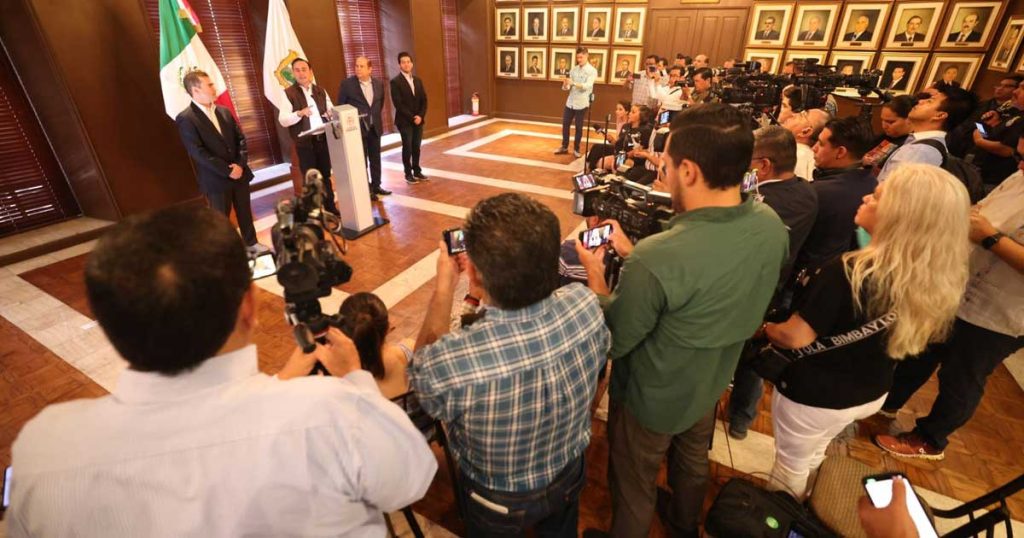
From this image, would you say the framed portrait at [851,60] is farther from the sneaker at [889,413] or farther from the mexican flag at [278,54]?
the mexican flag at [278,54]

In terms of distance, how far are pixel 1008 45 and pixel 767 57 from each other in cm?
315

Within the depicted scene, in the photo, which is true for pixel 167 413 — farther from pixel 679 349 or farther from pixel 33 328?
pixel 33 328

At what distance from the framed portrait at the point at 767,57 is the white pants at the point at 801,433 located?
8431mm

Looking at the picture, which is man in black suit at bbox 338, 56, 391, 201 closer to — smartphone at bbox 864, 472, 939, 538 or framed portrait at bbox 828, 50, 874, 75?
smartphone at bbox 864, 472, 939, 538

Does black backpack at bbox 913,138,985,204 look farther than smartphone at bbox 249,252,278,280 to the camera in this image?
Yes

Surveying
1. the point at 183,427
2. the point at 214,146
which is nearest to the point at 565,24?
the point at 214,146

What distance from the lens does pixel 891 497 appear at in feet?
4.11

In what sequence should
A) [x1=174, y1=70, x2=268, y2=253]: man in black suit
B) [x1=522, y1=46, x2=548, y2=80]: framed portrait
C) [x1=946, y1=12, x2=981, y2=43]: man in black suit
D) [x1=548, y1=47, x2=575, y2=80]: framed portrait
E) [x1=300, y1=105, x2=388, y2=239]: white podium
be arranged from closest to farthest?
[x1=174, y1=70, x2=268, y2=253]: man in black suit
[x1=300, y1=105, x2=388, y2=239]: white podium
[x1=946, y1=12, x2=981, y2=43]: man in black suit
[x1=548, y1=47, x2=575, y2=80]: framed portrait
[x1=522, y1=46, x2=548, y2=80]: framed portrait

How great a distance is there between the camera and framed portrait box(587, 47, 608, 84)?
9.52 meters

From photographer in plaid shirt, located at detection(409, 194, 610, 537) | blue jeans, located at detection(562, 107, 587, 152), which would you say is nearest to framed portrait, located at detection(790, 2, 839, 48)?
blue jeans, located at detection(562, 107, 587, 152)

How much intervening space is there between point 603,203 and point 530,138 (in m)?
7.75

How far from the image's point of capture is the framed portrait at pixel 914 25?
696 cm

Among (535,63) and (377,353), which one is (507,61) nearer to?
(535,63)

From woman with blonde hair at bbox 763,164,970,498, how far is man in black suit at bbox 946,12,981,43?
8356 millimetres
